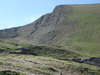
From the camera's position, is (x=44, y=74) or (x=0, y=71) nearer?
(x=0, y=71)

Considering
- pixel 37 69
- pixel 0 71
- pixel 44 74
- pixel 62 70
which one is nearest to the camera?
pixel 0 71

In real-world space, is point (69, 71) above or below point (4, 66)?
below

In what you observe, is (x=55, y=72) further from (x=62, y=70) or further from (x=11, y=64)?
(x=11, y=64)

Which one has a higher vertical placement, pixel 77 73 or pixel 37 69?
pixel 37 69

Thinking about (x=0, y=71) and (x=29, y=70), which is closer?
(x=0, y=71)

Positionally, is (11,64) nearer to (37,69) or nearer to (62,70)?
(37,69)

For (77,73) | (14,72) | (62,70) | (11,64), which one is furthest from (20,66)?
(77,73)

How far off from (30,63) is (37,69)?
23.1 meters

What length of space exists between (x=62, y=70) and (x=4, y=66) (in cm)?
5584

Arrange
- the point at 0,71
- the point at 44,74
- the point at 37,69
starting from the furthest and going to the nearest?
the point at 37,69, the point at 44,74, the point at 0,71

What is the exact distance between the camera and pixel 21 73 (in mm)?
157625

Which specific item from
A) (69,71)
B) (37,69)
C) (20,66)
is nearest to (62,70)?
(69,71)

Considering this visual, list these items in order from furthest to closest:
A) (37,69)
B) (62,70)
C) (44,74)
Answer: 1. (62,70)
2. (37,69)
3. (44,74)

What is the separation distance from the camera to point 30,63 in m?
199
